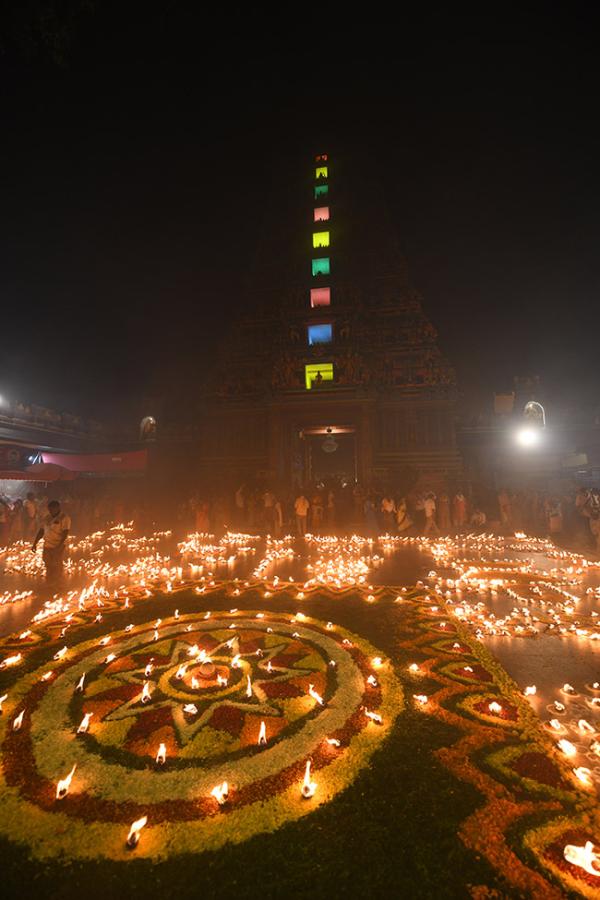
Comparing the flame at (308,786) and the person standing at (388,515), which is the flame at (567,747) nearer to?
the flame at (308,786)

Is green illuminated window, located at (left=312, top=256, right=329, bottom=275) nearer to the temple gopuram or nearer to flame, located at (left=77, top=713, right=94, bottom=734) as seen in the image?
the temple gopuram

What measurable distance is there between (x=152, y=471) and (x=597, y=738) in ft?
84.8

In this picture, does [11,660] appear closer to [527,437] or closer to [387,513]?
[387,513]

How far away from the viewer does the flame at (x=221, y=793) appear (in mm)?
2762

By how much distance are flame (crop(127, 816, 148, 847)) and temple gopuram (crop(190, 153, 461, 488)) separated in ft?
66.1

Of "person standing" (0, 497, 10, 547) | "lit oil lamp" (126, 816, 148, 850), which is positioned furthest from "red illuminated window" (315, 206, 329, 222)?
"lit oil lamp" (126, 816, 148, 850)

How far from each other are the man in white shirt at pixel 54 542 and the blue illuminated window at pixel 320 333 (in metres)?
20.4

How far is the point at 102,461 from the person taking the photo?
24.7 m

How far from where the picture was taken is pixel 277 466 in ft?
75.5

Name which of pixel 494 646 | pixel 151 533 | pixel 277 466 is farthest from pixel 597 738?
pixel 277 466

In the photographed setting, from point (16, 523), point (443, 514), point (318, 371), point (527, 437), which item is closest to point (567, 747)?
point (443, 514)

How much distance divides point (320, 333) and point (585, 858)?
26859 mm

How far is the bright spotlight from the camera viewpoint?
2348 centimetres

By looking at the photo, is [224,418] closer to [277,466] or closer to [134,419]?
[277,466]
